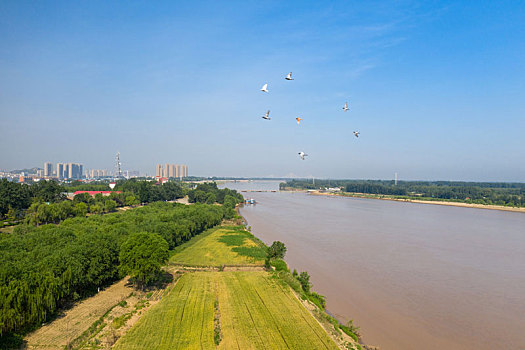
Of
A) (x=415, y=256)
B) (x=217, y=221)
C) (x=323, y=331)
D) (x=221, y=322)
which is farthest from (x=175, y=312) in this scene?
(x=217, y=221)

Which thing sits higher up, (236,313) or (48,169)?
(48,169)

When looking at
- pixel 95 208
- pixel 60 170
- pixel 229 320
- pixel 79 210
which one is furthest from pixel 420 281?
pixel 60 170

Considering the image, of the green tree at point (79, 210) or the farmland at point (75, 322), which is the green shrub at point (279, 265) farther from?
the green tree at point (79, 210)

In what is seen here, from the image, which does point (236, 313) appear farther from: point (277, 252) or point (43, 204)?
point (43, 204)

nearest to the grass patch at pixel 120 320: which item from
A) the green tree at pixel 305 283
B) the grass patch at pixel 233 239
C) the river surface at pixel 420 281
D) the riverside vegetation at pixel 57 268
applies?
the riverside vegetation at pixel 57 268

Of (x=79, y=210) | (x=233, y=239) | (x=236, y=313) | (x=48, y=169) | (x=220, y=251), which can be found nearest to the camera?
(x=236, y=313)

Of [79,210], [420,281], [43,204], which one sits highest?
[43,204]

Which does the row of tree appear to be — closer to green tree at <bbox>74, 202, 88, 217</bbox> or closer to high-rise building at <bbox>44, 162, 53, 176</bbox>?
green tree at <bbox>74, 202, 88, 217</bbox>
